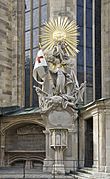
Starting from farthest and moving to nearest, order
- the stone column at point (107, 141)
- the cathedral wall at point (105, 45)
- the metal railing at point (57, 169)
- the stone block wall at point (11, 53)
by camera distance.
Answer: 1. the stone block wall at point (11, 53)
2. the cathedral wall at point (105, 45)
3. the metal railing at point (57, 169)
4. the stone column at point (107, 141)

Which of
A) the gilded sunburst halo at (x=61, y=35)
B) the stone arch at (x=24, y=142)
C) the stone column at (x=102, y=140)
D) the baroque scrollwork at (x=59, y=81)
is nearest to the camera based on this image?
the stone column at (x=102, y=140)

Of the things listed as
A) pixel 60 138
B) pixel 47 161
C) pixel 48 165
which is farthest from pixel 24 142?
pixel 60 138

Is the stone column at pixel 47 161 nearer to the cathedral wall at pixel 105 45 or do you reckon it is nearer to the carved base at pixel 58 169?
the carved base at pixel 58 169

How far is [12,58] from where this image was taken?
94.9ft

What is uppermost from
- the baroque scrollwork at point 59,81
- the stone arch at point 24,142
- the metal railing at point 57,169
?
the baroque scrollwork at point 59,81

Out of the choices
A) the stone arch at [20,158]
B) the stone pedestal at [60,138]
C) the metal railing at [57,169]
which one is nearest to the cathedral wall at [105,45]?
the stone arch at [20,158]

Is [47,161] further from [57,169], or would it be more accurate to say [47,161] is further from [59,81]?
[59,81]

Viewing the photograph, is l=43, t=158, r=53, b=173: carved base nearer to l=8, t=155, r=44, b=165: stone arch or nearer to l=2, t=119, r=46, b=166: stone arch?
l=2, t=119, r=46, b=166: stone arch

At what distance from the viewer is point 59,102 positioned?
18.8m

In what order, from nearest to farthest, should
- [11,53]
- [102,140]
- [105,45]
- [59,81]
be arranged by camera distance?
[102,140], [59,81], [105,45], [11,53]

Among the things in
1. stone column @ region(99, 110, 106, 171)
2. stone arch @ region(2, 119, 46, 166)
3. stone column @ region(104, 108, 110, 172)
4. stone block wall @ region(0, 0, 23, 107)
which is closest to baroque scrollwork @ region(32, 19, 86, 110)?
stone arch @ region(2, 119, 46, 166)

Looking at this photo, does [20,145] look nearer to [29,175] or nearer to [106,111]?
[29,175]

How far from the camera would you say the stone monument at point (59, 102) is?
18656mm

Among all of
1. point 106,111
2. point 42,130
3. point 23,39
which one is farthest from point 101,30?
point 106,111
